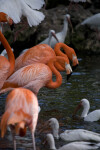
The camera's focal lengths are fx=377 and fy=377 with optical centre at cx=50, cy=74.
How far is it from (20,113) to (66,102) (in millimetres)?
2407

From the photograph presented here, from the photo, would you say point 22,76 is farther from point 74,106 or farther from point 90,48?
point 90,48

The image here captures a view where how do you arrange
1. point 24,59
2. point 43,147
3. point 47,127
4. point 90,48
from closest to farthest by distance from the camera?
point 43,147 → point 47,127 → point 24,59 → point 90,48

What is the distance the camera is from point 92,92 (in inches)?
274

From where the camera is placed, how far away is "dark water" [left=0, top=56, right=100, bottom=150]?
4723 millimetres

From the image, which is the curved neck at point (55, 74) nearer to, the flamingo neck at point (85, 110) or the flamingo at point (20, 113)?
the flamingo neck at point (85, 110)

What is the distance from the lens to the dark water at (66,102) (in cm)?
472

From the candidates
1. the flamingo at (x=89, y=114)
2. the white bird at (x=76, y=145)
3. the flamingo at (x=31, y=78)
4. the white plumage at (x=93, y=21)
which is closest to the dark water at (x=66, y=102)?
the flamingo at (x=89, y=114)

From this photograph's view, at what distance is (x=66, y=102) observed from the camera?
20.8 feet

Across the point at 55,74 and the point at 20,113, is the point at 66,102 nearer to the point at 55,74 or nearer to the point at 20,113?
the point at 55,74

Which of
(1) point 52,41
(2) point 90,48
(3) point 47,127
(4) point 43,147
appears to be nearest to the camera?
(4) point 43,147

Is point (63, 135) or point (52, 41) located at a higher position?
point (63, 135)

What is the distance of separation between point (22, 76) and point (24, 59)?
2.86 feet

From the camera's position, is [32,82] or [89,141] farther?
[32,82]

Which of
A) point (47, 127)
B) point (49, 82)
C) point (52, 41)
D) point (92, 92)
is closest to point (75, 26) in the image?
point (52, 41)
